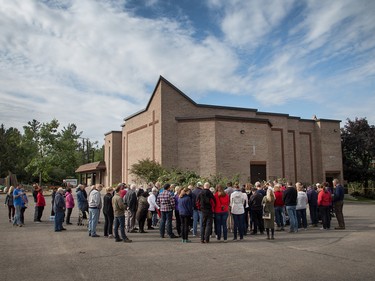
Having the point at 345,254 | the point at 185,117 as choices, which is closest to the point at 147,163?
the point at 185,117

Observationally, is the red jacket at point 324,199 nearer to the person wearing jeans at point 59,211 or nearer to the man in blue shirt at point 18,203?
the person wearing jeans at point 59,211

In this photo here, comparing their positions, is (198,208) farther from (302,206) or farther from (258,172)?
(258,172)

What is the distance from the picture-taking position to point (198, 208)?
36.4 feet

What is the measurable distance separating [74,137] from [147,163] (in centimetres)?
3938

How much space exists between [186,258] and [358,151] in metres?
43.4

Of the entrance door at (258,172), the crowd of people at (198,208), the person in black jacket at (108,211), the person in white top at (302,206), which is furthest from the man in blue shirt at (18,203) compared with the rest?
the entrance door at (258,172)

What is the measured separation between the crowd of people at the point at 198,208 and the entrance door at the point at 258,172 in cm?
1699

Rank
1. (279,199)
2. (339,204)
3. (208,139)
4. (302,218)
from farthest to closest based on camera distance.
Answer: (208,139), (302,218), (339,204), (279,199)

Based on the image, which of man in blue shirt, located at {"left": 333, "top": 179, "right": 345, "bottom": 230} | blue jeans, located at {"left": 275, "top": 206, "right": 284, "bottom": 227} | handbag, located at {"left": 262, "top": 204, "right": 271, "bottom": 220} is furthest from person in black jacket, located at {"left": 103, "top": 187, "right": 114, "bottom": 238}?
man in blue shirt, located at {"left": 333, "top": 179, "right": 345, "bottom": 230}

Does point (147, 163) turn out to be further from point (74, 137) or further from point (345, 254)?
point (74, 137)

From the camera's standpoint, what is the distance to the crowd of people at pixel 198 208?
10641mm

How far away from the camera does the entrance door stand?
3178 cm

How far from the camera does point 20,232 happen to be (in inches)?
490

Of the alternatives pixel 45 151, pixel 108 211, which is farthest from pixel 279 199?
pixel 45 151
